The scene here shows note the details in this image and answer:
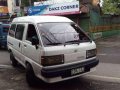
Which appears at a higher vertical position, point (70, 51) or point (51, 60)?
point (70, 51)

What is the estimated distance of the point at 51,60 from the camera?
6.36 m

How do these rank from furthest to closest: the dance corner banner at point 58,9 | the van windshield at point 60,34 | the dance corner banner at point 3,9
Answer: the dance corner banner at point 3,9 < the dance corner banner at point 58,9 < the van windshield at point 60,34

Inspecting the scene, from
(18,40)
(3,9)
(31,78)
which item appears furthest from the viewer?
(3,9)

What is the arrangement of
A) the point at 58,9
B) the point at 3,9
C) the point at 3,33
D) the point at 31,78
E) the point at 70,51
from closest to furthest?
the point at 70,51, the point at 31,78, the point at 3,33, the point at 58,9, the point at 3,9

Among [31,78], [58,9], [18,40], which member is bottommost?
[31,78]

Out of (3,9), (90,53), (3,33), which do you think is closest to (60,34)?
(90,53)

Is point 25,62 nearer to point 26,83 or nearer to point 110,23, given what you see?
point 26,83

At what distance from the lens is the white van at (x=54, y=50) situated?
636 cm

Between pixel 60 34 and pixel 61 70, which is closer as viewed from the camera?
pixel 61 70

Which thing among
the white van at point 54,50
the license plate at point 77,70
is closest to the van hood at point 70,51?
the white van at point 54,50

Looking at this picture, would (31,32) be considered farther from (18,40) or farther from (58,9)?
(58,9)

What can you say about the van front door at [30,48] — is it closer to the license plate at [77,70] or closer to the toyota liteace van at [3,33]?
the license plate at [77,70]

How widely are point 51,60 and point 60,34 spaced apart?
1040 millimetres

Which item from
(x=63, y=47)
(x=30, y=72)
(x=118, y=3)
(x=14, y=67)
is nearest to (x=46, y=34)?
(x=63, y=47)
